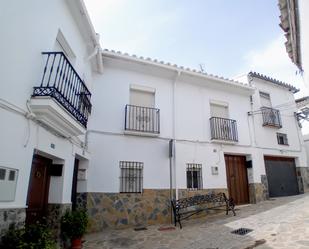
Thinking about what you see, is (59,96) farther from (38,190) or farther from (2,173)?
(38,190)

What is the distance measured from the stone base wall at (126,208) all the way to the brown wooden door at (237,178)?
11.1ft

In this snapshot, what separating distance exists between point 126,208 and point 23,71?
5.61m

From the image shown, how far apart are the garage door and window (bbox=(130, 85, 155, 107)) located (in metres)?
6.71

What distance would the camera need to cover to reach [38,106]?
13.4 feet

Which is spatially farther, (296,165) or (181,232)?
(296,165)

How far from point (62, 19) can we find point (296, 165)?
515 inches

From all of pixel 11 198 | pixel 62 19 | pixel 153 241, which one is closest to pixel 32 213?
pixel 11 198

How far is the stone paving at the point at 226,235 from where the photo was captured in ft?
16.4

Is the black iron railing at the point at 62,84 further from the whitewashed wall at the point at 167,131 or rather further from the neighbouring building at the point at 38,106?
the whitewashed wall at the point at 167,131

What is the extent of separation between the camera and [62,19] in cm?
552

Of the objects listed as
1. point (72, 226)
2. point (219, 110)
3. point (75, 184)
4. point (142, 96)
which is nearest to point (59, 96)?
point (72, 226)

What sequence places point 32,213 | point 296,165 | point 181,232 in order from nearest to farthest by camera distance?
1. point 32,213
2. point 181,232
3. point 296,165

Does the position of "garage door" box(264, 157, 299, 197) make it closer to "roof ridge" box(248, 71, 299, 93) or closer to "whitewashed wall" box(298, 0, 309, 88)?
"roof ridge" box(248, 71, 299, 93)

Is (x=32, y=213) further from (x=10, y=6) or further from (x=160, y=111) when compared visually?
(x=160, y=111)
